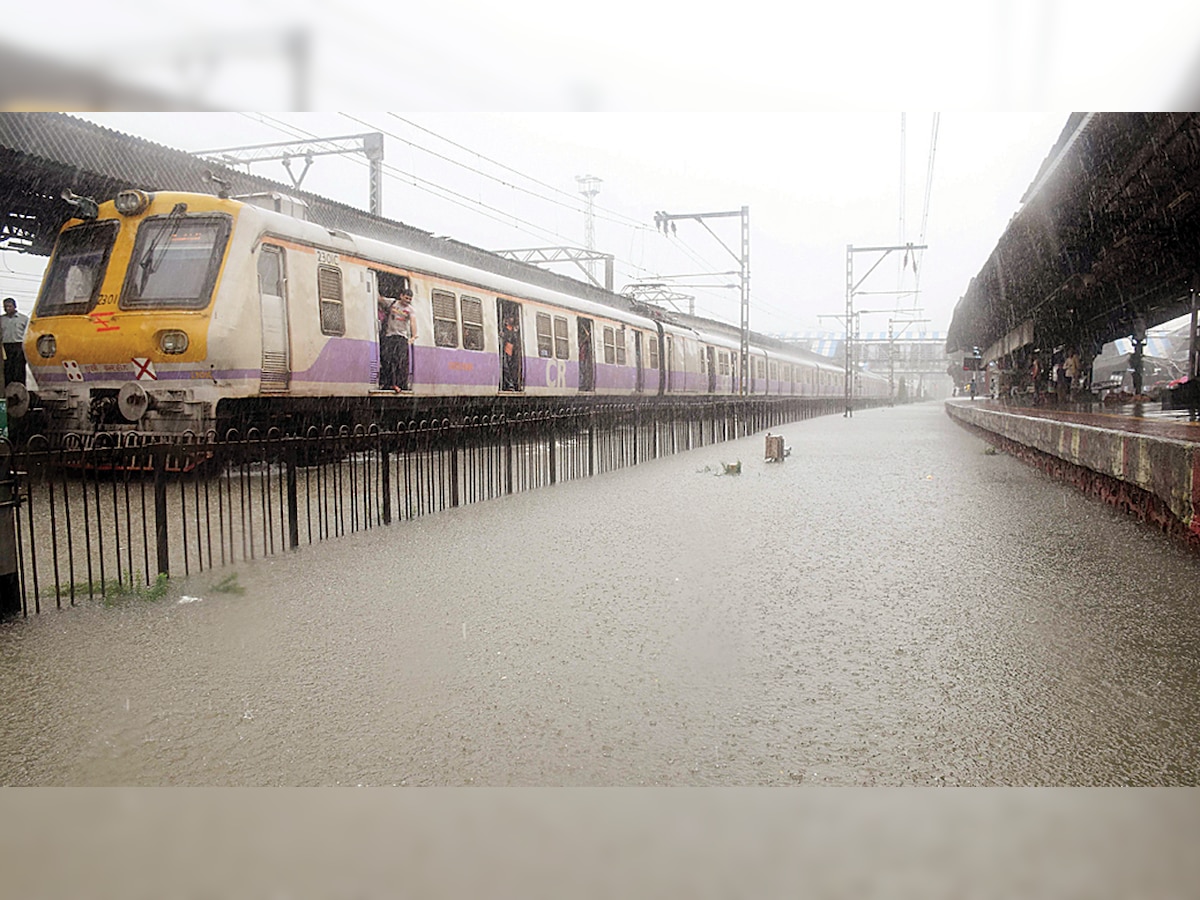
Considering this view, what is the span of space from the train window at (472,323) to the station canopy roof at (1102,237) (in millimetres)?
8405

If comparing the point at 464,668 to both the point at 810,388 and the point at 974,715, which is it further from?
the point at 810,388

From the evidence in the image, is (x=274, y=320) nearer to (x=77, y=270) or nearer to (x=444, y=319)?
(x=77, y=270)

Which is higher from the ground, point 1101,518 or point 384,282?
point 384,282

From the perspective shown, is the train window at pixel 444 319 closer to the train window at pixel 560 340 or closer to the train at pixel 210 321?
the train at pixel 210 321

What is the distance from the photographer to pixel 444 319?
14141 millimetres

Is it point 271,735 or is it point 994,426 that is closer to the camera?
point 271,735

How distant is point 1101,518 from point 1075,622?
4308 mm

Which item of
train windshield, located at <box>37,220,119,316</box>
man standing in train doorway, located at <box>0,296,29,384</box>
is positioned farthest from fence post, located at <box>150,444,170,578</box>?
man standing in train doorway, located at <box>0,296,29,384</box>

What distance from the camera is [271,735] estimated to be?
3.19 metres

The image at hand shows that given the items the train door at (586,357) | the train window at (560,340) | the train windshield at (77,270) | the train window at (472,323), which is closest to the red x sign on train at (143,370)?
the train windshield at (77,270)

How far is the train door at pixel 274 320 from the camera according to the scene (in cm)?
1024

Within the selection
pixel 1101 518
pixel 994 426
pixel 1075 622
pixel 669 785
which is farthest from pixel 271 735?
pixel 994 426

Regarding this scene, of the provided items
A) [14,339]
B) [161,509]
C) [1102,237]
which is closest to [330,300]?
[14,339]

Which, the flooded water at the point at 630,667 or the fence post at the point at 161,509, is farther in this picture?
the fence post at the point at 161,509
